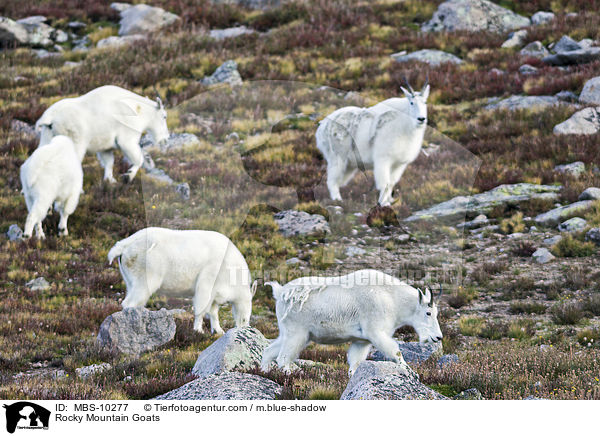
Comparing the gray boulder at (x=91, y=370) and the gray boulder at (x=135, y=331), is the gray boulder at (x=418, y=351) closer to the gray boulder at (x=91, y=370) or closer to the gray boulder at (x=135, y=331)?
the gray boulder at (x=135, y=331)

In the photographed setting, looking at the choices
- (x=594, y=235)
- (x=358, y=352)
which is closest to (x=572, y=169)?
(x=594, y=235)

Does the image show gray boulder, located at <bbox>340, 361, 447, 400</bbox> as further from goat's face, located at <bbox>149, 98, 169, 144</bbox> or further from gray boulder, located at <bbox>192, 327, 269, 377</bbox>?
goat's face, located at <bbox>149, 98, 169, 144</bbox>

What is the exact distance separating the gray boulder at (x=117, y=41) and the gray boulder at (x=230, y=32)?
291 centimetres

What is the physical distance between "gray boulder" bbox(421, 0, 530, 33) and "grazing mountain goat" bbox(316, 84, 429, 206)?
18365 mm

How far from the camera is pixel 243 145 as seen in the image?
894 cm

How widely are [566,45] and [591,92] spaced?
16.2 feet

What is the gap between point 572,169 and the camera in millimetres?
16391

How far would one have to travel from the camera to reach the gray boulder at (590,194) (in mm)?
14484

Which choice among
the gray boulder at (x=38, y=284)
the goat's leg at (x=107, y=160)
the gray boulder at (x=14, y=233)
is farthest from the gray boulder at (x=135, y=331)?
the goat's leg at (x=107, y=160)

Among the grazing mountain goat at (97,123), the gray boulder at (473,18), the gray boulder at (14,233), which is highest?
the grazing mountain goat at (97,123)

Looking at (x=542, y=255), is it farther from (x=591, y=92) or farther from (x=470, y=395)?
(x=591, y=92)
